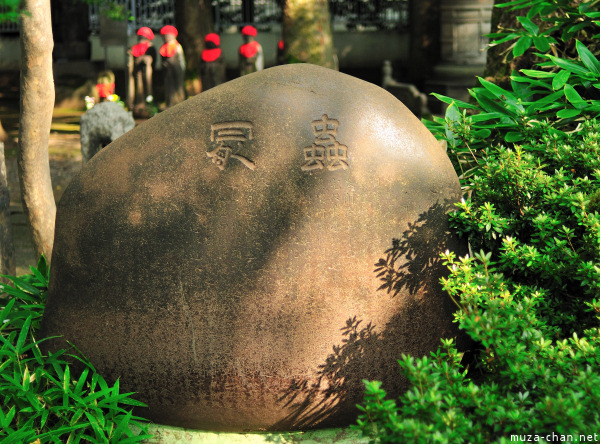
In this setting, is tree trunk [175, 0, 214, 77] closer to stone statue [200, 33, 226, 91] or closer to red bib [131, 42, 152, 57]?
stone statue [200, 33, 226, 91]

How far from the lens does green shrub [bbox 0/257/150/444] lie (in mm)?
2559

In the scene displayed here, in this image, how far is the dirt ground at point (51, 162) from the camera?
18.5 ft

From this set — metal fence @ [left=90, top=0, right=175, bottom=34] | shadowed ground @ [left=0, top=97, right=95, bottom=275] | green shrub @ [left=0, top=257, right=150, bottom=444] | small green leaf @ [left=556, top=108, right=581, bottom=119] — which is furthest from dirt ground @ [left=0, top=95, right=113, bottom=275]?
small green leaf @ [left=556, top=108, right=581, bottom=119]

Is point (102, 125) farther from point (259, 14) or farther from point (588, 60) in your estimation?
point (259, 14)

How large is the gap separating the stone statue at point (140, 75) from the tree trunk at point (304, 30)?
154 inches

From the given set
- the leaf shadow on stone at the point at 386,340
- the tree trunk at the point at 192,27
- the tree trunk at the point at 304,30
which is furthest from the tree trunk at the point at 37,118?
the tree trunk at the point at 192,27

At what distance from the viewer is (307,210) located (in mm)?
2639

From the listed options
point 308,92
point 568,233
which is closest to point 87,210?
point 308,92

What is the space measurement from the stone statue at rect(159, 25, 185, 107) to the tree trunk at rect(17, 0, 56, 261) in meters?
7.06

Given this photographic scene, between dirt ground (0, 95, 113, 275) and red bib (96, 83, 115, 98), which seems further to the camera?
red bib (96, 83, 115, 98)

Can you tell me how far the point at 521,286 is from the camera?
2598 millimetres

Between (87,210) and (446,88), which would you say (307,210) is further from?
(446,88)

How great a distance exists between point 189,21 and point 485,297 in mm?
10484

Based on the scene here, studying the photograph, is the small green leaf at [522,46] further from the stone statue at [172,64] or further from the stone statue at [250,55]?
the stone statue at [172,64]
